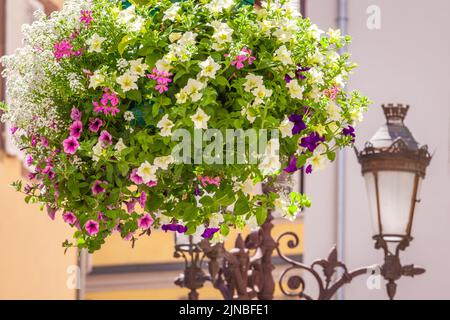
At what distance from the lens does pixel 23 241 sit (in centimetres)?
523

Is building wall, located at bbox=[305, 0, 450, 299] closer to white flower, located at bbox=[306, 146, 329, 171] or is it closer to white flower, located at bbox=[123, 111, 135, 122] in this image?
white flower, located at bbox=[306, 146, 329, 171]

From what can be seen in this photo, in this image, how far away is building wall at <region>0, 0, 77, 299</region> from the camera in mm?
4863

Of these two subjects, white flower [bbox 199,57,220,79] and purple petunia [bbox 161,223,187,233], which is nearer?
white flower [bbox 199,57,220,79]

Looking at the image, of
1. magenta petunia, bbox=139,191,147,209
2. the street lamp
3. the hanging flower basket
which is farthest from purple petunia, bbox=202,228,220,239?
the street lamp

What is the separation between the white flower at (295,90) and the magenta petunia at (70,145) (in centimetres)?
40

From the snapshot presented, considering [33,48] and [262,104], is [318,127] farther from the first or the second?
[33,48]

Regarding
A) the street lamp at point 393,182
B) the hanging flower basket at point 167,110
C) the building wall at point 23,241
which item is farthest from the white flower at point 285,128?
the building wall at point 23,241

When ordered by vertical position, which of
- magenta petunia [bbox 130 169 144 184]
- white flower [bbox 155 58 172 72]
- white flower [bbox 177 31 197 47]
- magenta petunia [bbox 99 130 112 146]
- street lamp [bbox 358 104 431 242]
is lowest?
magenta petunia [bbox 130 169 144 184]

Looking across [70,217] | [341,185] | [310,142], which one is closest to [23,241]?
[341,185]

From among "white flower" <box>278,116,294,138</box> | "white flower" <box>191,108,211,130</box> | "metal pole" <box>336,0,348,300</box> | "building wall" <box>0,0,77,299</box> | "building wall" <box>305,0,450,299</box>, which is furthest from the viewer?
"metal pole" <box>336,0,348,300</box>

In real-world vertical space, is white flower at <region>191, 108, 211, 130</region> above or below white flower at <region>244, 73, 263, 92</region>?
below

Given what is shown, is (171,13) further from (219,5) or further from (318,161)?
(318,161)

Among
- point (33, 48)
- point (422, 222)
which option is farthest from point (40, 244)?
point (33, 48)
